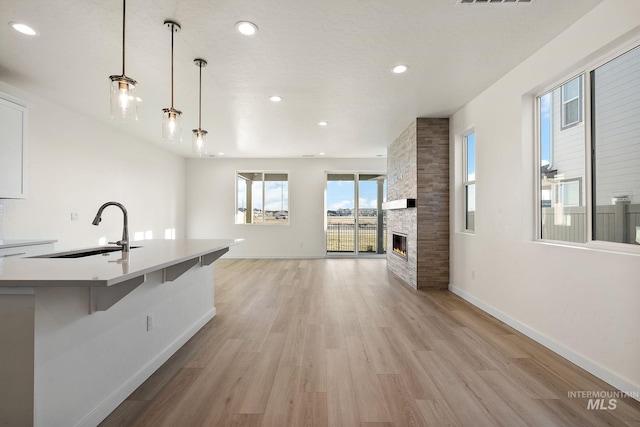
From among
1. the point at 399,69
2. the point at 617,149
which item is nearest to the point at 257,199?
the point at 399,69

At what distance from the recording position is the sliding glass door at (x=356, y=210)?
8.09 meters

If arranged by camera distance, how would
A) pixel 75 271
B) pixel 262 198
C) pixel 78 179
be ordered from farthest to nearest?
1. pixel 262 198
2. pixel 78 179
3. pixel 75 271

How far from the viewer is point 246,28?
2430 millimetres

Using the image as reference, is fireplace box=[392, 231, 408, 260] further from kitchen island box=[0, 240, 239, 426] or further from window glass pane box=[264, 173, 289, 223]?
kitchen island box=[0, 240, 239, 426]

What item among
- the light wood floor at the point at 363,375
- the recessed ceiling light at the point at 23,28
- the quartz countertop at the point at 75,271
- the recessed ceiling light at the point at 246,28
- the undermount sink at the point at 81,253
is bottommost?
the light wood floor at the point at 363,375

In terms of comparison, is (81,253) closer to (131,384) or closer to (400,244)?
(131,384)

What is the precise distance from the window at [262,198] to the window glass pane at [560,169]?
239 inches

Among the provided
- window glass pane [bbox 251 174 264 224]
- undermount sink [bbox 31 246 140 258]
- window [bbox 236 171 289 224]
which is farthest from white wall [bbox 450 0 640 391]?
window glass pane [bbox 251 174 264 224]

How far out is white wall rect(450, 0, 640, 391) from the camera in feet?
6.54

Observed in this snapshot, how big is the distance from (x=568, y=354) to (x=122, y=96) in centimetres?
388

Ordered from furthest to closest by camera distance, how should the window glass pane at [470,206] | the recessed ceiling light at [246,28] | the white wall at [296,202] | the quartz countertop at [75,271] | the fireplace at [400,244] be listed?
1. the white wall at [296,202]
2. the fireplace at [400,244]
3. the window glass pane at [470,206]
4. the recessed ceiling light at [246,28]
5. the quartz countertop at [75,271]

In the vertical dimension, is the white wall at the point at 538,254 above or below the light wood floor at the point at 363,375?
above

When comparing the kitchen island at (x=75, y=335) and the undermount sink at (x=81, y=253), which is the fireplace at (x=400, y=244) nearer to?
the kitchen island at (x=75, y=335)

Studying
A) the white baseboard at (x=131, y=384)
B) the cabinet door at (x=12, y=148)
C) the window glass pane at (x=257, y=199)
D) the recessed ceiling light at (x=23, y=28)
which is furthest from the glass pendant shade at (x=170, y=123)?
the window glass pane at (x=257, y=199)
